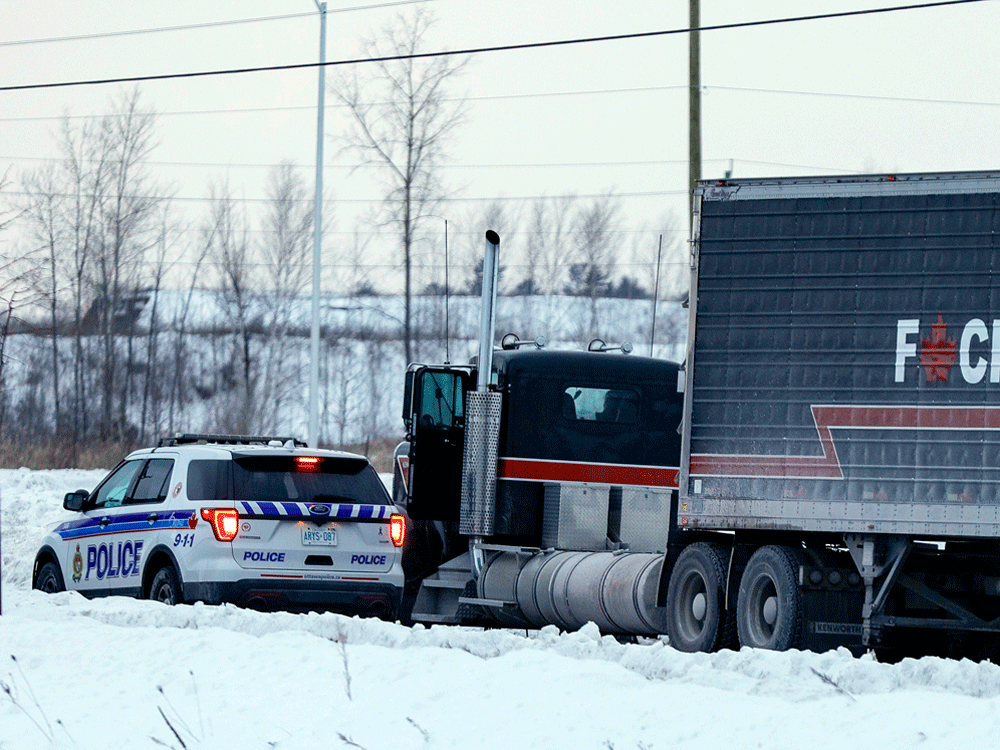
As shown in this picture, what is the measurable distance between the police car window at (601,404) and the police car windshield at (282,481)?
2200 mm

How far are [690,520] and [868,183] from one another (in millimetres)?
2896

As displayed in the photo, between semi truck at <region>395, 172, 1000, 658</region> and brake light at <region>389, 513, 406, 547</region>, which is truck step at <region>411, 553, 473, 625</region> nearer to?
brake light at <region>389, 513, 406, 547</region>

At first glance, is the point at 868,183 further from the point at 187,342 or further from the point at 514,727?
the point at 187,342

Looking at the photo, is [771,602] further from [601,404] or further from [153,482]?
[153,482]

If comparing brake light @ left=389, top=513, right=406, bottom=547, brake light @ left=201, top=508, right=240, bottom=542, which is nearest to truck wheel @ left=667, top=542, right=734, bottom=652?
brake light @ left=389, top=513, right=406, bottom=547

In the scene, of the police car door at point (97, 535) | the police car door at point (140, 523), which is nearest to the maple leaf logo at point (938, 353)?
the police car door at point (140, 523)

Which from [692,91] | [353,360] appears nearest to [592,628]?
[692,91]

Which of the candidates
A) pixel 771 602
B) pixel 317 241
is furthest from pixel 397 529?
pixel 317 241

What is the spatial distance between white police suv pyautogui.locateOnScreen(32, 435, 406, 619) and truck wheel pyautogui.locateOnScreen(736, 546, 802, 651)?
→ 3.29 m

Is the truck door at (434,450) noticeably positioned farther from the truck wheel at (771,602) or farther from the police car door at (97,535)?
the truck wheel at (771,602)

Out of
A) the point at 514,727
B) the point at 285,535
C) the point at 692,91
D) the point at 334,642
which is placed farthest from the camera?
the point at 692,91

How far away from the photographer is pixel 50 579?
46.2 feet

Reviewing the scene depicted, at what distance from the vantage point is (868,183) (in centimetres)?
1034

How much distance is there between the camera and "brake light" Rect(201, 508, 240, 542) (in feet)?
38.3
